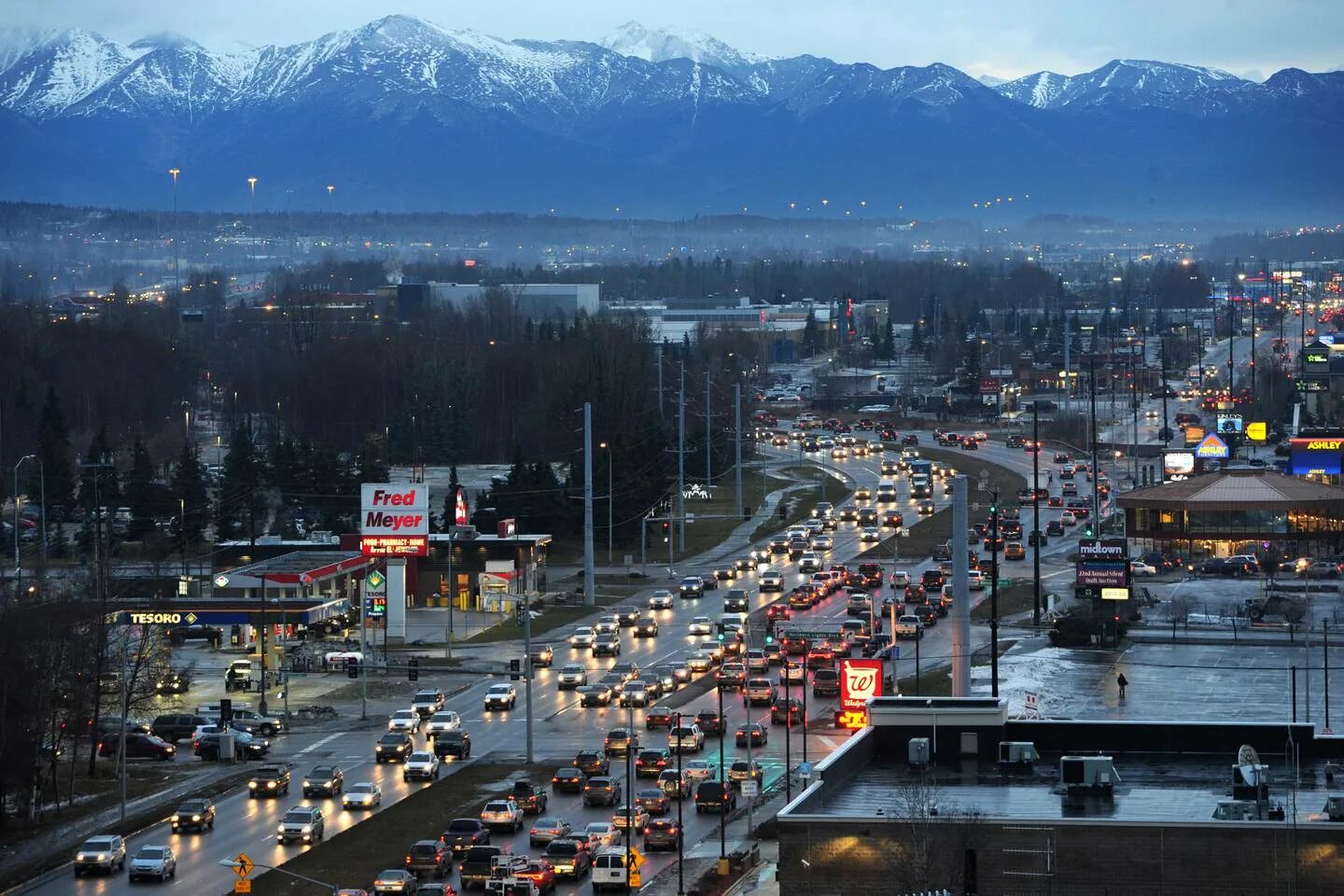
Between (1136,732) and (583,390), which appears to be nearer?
(1136,732)

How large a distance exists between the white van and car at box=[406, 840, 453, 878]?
2.95 metres

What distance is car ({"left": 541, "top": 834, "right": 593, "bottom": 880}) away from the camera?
4253 centimetres

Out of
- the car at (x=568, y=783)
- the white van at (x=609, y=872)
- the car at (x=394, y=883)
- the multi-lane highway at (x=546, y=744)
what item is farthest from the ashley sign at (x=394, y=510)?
the car at (x=394, y=883)

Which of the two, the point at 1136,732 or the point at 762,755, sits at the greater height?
the point at 1136,732

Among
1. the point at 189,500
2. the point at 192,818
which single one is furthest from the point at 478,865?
the point at 189,500

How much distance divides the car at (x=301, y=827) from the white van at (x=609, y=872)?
22.7ft

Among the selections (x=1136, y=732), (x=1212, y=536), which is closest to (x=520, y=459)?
(x=1212, y=536)

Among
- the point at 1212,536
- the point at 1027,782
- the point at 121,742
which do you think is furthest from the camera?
the point at 1212,536

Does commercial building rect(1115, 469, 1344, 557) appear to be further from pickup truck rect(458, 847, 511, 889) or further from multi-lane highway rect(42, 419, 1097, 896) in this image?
pickup truck rect(458, 847, 511, 889)

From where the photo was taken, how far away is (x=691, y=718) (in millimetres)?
58625

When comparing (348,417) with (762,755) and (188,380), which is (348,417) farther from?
(762,755)

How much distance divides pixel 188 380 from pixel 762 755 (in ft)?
409

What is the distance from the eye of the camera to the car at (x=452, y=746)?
56438 mm

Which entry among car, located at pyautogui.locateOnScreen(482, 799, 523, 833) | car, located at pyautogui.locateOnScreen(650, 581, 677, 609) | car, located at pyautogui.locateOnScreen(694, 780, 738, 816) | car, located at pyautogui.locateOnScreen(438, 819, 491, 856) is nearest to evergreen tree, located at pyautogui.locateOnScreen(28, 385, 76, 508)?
car, located at pyautogui.locateOnScreen(650, 581, 677, 609)
